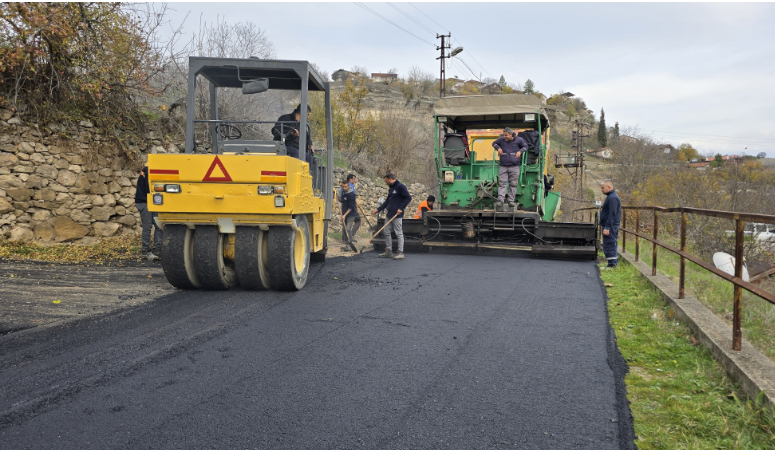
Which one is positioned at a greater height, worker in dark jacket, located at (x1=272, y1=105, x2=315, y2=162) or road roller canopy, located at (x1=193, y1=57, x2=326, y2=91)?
road roller canopy, located at (x1=193, y1=57, x2=326, y2=91)

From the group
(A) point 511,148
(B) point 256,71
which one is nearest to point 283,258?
(B) point 256,71

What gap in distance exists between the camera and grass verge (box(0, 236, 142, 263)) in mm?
8555

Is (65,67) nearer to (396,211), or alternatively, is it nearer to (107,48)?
(107,48)

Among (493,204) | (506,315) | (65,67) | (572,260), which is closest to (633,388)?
(506,315)

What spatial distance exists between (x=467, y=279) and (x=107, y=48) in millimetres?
7962

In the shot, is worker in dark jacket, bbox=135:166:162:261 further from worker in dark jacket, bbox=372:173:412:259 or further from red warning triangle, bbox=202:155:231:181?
worker in dark jacket, bbox=372:173:412:259

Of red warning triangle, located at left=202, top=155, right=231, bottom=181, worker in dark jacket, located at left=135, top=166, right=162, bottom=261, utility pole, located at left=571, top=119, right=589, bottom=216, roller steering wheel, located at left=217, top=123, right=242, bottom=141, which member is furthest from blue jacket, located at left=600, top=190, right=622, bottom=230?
utility pole, located at left=571, top=119, right=589, bottom=216

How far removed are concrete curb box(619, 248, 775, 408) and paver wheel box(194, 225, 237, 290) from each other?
4.89 metres

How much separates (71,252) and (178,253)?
4.00 m

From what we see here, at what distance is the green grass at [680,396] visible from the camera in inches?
111

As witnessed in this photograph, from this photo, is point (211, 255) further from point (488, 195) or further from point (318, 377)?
point (488, 195)

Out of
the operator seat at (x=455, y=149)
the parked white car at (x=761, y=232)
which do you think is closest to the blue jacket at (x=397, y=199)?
the operator seat at (x=455, y=149)

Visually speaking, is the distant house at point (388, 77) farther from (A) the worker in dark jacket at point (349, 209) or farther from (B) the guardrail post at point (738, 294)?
(B) the guardrail post at point (738, 294)

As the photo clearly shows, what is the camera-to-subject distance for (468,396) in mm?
3346
